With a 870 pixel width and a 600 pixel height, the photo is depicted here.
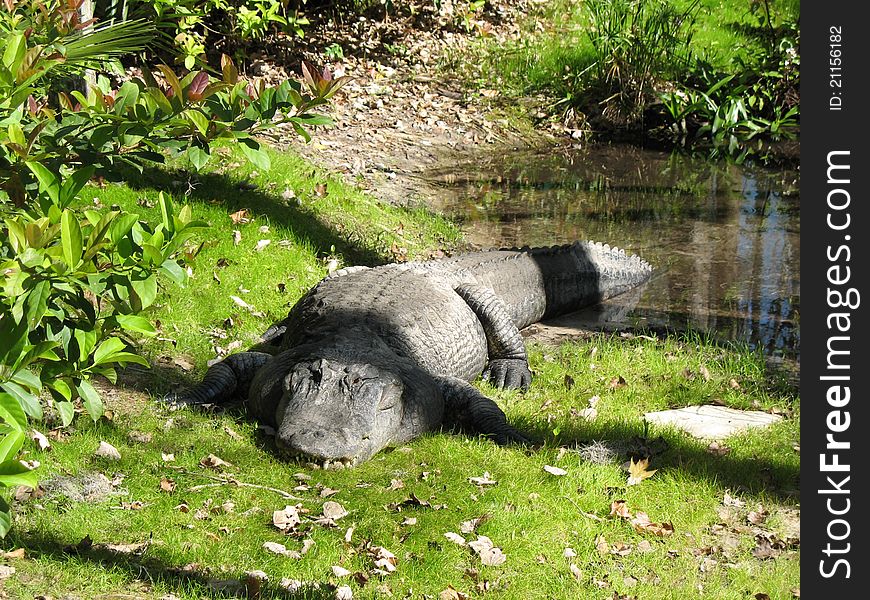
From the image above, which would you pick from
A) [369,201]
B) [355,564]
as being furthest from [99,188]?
[355,564]

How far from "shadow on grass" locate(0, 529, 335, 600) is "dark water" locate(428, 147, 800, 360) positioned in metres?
4.74

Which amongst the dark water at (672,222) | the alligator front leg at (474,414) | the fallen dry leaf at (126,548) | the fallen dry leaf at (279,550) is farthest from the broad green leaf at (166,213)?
the dark water at (672,222)

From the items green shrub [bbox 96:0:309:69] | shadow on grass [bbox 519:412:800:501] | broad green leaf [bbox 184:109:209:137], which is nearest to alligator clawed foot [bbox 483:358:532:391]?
shadow on grass [bbox 519:412:800:501]

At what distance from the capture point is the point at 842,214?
5434 mm

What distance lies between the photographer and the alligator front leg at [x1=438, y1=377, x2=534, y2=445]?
230 inches

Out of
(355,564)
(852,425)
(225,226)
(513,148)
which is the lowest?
(355,564)

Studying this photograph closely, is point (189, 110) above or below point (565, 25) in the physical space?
below

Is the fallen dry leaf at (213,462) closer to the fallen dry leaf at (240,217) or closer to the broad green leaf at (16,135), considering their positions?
the broad green leaf at (16,135)

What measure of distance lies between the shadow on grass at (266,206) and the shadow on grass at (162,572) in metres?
4.64

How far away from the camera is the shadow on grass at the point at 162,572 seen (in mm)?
4039

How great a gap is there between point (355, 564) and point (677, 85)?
11.4 meters

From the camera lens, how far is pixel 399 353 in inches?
251

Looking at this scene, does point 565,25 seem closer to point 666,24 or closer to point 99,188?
point 666,24

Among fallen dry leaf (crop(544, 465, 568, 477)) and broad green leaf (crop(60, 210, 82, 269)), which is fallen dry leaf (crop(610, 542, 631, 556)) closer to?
fallen dry leaf (crop(544, 465, 568, 477))
